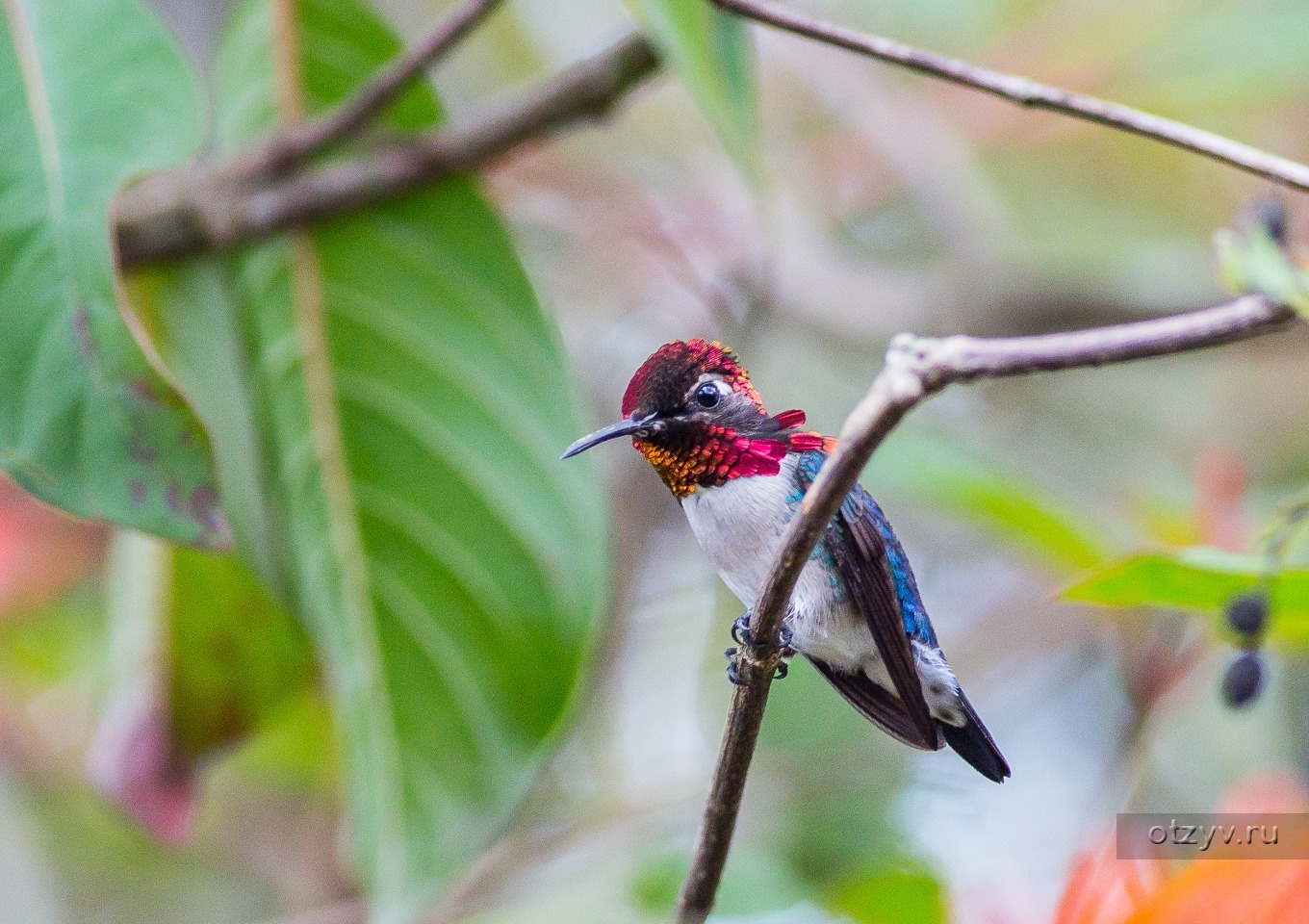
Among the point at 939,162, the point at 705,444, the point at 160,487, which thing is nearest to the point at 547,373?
the point at 160,487

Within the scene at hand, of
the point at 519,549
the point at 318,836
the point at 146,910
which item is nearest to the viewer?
the point at 519,549

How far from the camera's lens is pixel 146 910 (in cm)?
324

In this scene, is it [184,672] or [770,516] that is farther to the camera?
[184,672]

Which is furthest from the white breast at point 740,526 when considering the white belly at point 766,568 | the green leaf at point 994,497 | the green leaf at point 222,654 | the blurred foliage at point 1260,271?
the green leaf at point 222,654

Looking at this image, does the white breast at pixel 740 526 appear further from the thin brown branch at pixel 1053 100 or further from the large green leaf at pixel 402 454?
the large green leaf at pixel 402 454

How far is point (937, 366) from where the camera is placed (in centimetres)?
56

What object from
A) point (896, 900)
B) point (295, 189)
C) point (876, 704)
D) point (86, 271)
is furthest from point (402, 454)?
point (876, 704)

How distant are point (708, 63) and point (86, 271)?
2.16 ft

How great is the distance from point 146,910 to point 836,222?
2.49 m

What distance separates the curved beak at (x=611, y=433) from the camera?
732 millimetres

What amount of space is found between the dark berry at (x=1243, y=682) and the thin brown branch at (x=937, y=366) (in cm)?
40

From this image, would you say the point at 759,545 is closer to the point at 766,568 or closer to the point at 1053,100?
the point at 766,568

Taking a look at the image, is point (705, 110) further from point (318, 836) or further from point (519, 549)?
point (318, 836)

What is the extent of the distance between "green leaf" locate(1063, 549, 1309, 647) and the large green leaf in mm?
781
